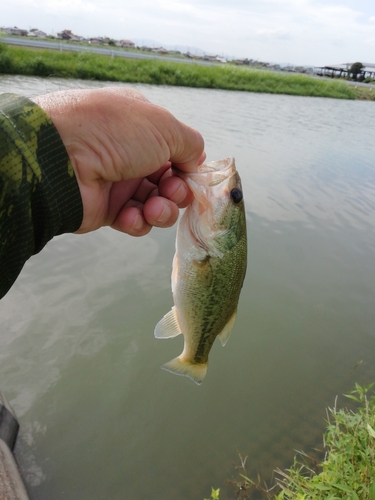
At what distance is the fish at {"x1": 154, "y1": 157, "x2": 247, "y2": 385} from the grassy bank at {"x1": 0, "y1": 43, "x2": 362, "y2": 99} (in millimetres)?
15329

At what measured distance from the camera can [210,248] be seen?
2.23m

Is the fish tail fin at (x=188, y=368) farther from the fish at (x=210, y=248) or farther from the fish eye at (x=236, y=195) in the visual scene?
the fish eye at (x=236, y=195)

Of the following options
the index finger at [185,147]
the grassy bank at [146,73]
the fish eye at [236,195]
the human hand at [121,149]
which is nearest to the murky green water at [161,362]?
the human hand at [121,149]

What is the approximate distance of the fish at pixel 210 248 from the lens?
2.21m

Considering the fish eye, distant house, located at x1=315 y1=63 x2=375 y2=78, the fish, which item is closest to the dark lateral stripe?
the fish

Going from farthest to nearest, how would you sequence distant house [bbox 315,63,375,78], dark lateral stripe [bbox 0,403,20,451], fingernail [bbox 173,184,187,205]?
1. distant house [bbox 315,63,375,78]
2. dark lateral stripe [bbox 0,403,20,451]
3. fingernail [bbox 173,184,187,205]

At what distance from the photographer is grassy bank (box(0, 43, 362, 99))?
829 inches

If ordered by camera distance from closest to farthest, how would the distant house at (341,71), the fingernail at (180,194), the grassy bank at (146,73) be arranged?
1. the fingernail at (180,194)
2. the grassy bank at (146,73)
3. the distant house at (341,71)

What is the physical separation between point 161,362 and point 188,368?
220 cm

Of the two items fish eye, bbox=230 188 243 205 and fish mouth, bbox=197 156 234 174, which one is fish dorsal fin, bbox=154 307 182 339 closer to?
fish eye, bbox=230 188 243 205

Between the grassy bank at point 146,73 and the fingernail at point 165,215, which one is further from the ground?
the grassy bank at point 146,73

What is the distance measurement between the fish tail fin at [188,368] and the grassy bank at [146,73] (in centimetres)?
1557

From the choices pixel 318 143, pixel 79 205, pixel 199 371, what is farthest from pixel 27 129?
pixel 318 143

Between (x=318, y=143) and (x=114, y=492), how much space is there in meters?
15.4
